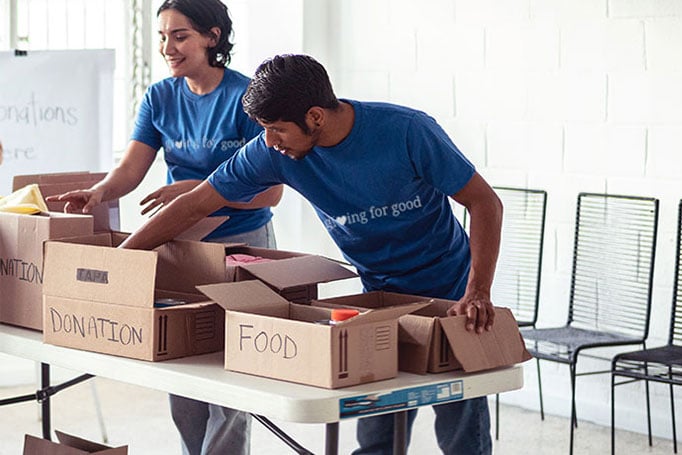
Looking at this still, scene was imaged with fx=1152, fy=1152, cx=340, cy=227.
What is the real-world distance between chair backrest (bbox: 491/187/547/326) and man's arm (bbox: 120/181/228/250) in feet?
6.50

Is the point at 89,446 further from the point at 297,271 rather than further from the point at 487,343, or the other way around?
the point at 487,343

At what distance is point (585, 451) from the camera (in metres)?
3.78

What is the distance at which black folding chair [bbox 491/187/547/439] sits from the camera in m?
4.14

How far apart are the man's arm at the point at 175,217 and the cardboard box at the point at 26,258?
13 centimetres

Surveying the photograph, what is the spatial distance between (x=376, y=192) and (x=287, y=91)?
288 millimetres

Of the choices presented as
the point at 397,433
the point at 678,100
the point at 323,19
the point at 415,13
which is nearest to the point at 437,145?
the point at 397,433

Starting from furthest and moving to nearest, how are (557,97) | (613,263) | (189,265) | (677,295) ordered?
1. (557,97)
2. (613,263)
3. (677,295)
4. (189,265)

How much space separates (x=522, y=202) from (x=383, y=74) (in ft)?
2.81

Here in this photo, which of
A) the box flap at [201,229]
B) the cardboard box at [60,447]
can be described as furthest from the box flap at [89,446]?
the box flap at [201,229]

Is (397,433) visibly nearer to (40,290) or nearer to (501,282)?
(40,290)

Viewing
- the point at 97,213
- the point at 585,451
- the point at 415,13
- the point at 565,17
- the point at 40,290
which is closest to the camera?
the point at 40,290

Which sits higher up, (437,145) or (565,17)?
(565,17)

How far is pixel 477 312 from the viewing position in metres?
2.01

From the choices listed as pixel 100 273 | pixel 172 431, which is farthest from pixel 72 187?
pixel 172 431
